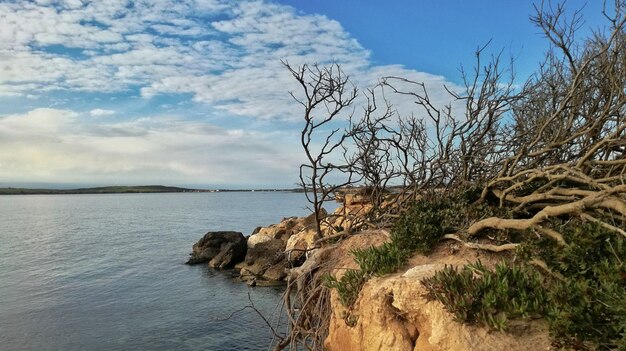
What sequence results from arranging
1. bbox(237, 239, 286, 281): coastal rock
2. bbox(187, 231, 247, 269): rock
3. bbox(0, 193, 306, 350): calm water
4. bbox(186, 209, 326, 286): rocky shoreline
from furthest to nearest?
bbox(187, 231, 247, 269): rock < bbox(237, 239, 286, 281): coastal rock < bbox(186, 209, 326, 286): rocky shoreline < bbox(0, 193, 306, 350): calm water

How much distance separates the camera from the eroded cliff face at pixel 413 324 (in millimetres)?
4977

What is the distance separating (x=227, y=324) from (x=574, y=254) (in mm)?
15932

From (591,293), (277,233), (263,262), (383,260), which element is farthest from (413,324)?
(277,233)

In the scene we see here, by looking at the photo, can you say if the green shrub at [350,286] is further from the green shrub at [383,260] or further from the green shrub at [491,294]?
the green shrub at [491,294]

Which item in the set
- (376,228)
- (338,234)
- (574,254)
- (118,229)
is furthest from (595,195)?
(118,229)

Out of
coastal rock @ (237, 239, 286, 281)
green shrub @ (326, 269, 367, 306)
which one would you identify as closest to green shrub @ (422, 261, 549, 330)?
green shrub @ (326, 269, 367, 306)

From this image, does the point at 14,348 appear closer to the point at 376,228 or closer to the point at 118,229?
the point at 376,228

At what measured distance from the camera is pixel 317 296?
881cm

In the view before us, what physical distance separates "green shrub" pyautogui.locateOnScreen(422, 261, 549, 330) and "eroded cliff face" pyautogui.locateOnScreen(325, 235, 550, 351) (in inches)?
6.0

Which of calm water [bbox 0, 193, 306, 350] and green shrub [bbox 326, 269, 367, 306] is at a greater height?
green shrub [bbox 326, 269, 367, 306]

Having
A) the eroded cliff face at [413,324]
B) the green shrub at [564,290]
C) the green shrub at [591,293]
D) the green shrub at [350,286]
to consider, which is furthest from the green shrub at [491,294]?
the green shrub at [350,286]

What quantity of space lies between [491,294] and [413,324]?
4.49ft

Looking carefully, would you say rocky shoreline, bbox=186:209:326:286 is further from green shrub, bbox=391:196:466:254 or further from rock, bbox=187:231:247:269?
green shrub, bbox=391:196:466:254

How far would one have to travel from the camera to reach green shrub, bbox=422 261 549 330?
4.98 m
